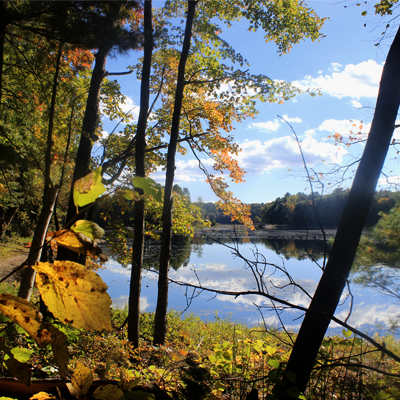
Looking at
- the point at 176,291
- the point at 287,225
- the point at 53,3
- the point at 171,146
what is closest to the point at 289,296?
the point at 176,291

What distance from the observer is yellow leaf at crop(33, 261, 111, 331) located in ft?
1.32

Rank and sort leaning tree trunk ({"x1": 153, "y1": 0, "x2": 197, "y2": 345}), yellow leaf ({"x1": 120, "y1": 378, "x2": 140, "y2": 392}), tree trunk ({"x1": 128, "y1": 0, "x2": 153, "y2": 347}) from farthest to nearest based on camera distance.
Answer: leaning tree trunk ({"x1": 153, "y1": 0, "x2": 197, "y2": 345})
tree trunk ({"x1": 128, "y1": 0, "x2": 153, "y2": 347})
yellow leaf ({"x1": 120, "y1": 378, "x2": 140, "y2": 392})

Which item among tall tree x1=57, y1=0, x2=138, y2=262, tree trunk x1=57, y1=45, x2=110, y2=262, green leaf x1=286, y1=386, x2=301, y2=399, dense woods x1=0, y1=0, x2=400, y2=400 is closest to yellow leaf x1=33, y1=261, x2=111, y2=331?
dense woods x1=0, y1=0, x2=400, y2=400

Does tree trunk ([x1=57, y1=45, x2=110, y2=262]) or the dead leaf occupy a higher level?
tree trunk ([x1=57, y1=45, x2=110, y2=262])

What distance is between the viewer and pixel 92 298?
408 mm

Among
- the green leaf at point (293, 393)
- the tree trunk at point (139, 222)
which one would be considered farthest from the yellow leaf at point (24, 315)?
the tree trunk at point (139, 222)

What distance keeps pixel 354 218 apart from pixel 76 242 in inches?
77.1

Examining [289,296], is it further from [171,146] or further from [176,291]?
[171,146]

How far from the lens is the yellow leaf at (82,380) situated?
51 cm

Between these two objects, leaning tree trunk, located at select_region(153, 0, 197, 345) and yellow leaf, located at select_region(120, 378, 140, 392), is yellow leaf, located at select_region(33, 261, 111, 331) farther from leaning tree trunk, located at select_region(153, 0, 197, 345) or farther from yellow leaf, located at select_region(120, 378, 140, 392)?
leaning tree trunk, located at select_region(153, 0, 197, 345)

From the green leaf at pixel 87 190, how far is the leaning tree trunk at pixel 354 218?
185 cm

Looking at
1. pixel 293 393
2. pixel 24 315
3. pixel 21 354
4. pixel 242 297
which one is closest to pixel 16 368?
pixel 24 315

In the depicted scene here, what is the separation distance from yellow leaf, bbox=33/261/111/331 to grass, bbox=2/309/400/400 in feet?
0.22

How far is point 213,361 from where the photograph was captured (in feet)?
7.55
